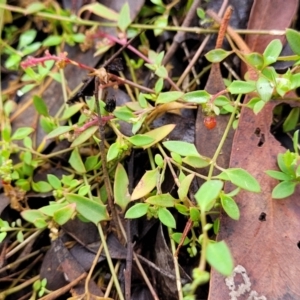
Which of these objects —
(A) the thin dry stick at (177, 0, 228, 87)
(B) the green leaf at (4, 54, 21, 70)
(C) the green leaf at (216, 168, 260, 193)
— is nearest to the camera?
(C) the green leaf at (216, 168, 260, 193)

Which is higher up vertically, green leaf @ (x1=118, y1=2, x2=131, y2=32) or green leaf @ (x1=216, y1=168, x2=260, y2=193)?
green leaf @ (x1=118, y1=2, x2=131, y2=32)

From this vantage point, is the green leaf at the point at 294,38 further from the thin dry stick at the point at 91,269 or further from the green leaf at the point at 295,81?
the thin dry stick at the point at 91,269

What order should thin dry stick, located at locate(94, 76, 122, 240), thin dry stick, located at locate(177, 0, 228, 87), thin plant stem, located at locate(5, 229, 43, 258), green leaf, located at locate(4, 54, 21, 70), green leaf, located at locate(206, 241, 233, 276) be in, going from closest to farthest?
green leaf, located at locate(206, 241, 233, 276)
thin dry stick, located at locate(94, 76, 122, 240)
thin plant stem, located at locate(5, 229, 43, 258)
thin dry stick, located at locate(177, 0, 228, 87)
green leaf, located at locate(4, 54, 21, 70)

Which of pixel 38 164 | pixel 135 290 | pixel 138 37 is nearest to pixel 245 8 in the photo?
pixel 138 37

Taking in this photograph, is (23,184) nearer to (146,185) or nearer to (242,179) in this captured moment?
(146,185)

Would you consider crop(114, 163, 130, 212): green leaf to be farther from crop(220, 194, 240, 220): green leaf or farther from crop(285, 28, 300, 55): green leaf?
crop(285, 28, 300, 55): green leaf

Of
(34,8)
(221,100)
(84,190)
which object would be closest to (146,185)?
(84,190)

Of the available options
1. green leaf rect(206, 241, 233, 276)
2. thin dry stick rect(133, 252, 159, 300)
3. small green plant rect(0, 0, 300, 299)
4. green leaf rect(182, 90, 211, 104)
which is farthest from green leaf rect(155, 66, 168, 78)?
green leaf rect(206, 241, 233, 276)
